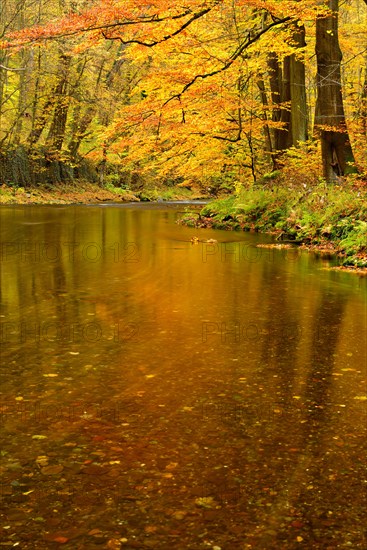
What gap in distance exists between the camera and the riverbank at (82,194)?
30.8 metres

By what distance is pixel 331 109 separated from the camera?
14.4 metres

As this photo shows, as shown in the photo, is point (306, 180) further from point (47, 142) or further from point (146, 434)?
point (47, 142)

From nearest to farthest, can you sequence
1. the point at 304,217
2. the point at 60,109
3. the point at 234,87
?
the point at 304,217
the point at 234,87
the point at 60,109

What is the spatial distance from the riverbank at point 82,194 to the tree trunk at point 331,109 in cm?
1926

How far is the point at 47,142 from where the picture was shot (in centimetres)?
3459

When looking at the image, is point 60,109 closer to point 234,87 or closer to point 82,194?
point 82,194

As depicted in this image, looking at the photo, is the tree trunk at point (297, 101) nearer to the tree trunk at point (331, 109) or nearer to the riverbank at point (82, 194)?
the tree trunk at point (331, 109)

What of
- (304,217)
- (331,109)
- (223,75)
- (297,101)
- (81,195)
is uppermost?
(223,75)

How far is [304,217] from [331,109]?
2.75m

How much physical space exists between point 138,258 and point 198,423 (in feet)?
25.9

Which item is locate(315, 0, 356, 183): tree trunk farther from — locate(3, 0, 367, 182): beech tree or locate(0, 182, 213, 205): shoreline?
locate(0, 182, 213, 205): shoreline

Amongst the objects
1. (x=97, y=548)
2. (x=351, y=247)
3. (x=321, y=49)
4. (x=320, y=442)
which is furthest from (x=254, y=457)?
(x=321, y=49)

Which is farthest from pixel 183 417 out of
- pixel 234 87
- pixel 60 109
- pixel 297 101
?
pixel 60 109

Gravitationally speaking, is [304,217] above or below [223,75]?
below
